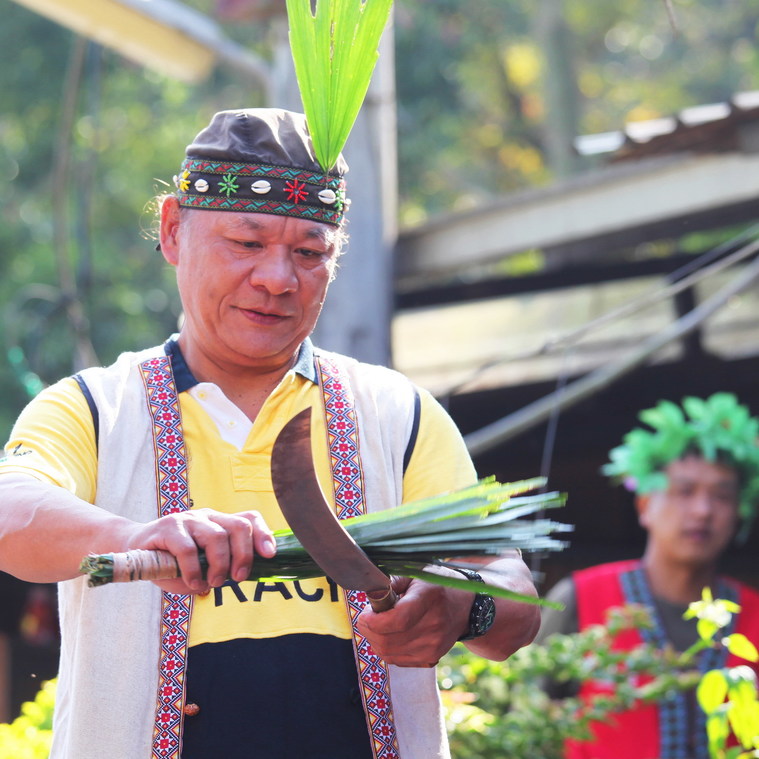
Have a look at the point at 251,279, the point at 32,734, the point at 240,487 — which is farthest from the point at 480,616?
the point at 32,734

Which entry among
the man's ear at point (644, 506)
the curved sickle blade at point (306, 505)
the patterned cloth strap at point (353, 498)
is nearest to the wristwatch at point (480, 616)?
the patterned cloth strap at point (353, 498)

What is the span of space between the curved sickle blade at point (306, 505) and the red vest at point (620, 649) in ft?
8.21

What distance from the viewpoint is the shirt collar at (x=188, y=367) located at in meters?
2.26

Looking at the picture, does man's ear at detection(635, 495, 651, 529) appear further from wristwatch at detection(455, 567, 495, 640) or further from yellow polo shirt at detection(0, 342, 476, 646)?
wristwatch at detection(455, 567, 495, 640)

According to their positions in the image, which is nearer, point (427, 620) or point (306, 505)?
point (306, 505)

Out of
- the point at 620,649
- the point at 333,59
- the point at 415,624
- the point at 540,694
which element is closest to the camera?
the point at 415,624

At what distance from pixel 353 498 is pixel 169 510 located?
29cm

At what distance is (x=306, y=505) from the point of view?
5.70ft

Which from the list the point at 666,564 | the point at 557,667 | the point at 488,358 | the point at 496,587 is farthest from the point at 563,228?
the point at 496,587

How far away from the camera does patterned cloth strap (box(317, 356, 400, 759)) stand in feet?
6.84

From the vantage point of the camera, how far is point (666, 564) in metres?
4.92

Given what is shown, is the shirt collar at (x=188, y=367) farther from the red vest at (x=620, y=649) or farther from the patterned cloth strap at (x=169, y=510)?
the red vest at (x=620, y=649)

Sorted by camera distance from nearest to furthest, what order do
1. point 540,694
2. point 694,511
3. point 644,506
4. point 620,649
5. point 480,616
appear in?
point 480,616
point 540,694
point 620,649
point 694,511
point 644,506

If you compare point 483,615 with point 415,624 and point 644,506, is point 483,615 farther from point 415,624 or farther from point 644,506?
point 644,506
